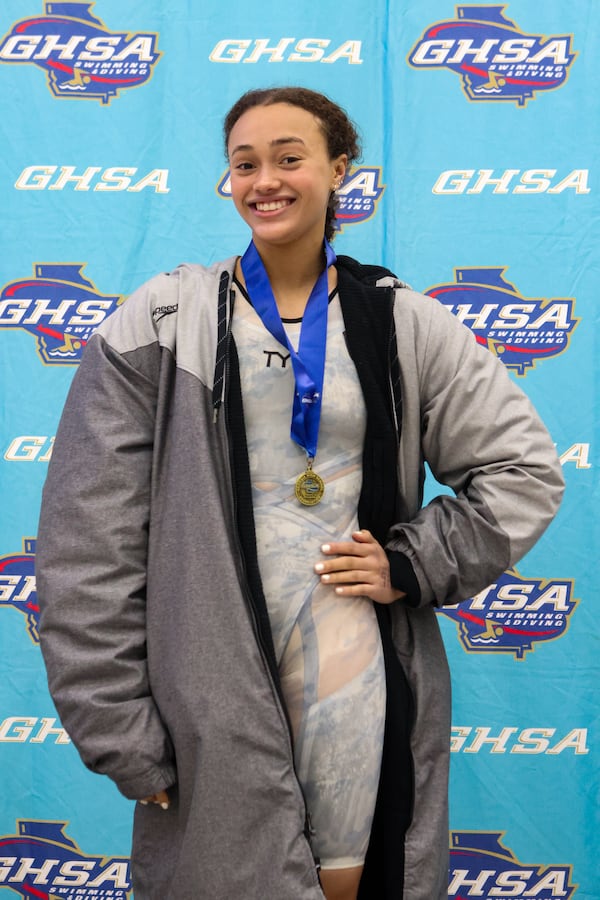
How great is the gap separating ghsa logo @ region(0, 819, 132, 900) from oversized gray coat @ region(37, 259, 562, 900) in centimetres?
114

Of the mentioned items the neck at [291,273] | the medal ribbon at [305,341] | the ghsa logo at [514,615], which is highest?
the neck at [291,273]

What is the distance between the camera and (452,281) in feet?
7.49

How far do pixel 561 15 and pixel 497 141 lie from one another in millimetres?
331

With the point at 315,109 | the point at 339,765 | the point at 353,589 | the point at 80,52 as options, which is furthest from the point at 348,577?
the point at 80,52

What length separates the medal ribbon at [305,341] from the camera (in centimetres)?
131

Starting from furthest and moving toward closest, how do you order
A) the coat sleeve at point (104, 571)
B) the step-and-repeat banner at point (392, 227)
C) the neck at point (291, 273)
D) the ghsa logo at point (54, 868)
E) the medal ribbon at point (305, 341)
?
the ghsa logo at point (54, 868) → the step-and-repeat banner at point (392, 227) → the neck at point (291, 273) → the medal ribbon at point (305, 341) → the coat sleeve at point (104, 571)

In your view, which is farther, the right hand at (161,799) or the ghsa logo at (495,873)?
the ghsa logo at (495,873)

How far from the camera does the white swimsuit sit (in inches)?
51.4

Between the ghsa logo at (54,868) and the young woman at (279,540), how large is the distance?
1.15 metres

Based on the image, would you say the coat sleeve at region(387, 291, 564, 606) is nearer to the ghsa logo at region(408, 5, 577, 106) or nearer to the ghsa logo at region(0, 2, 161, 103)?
the ghsa logo at region(408, 5, 577, 106)

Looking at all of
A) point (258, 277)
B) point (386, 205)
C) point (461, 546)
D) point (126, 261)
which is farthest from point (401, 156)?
point (461, 546)

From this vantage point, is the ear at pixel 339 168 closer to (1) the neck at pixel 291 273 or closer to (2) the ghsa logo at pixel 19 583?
(1) the neck at pixel 291 273

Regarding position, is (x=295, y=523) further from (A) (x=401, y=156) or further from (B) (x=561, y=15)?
(B) (x=561, y=15)

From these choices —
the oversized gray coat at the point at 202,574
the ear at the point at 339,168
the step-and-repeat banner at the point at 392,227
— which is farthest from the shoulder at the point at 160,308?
the step-and-repeat banner at the point at 392,227
